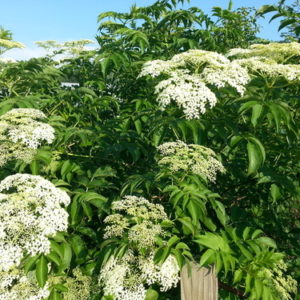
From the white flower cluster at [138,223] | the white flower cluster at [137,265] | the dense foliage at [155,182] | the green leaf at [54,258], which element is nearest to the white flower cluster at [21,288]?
the dense foliage at [155,182]

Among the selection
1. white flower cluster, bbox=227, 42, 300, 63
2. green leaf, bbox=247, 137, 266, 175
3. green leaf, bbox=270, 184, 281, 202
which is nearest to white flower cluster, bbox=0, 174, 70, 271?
green leaf, bbox=247, 137, 266, 175

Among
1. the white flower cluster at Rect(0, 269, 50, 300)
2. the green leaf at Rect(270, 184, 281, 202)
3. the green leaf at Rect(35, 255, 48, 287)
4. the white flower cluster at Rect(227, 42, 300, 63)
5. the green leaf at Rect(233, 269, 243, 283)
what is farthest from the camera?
the white flower cluster at Rect(227, 42, 300, 63)

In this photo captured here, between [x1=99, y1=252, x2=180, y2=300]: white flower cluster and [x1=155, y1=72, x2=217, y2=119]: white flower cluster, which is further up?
[x1=155, y1=72, x2=217, y2=119]: white flower cluster

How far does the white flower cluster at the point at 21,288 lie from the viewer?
8.09 ft

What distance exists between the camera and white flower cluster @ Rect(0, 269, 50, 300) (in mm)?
2467

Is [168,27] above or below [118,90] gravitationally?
above

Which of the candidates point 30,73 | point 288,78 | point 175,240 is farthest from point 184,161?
point 30,73

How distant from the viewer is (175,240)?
2355 millimetres

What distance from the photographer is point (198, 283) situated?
8.44ft

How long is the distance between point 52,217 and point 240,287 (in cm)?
170

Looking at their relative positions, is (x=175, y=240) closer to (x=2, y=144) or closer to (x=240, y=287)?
(x=240, y=287)

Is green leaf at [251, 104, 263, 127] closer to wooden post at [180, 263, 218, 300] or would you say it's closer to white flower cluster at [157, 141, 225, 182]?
white flower cluster at [157, 141, 225, 182]

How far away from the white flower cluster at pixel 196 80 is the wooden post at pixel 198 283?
1087 millimetres

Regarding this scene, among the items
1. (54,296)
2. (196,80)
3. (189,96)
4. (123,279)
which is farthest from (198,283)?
(196,80)
